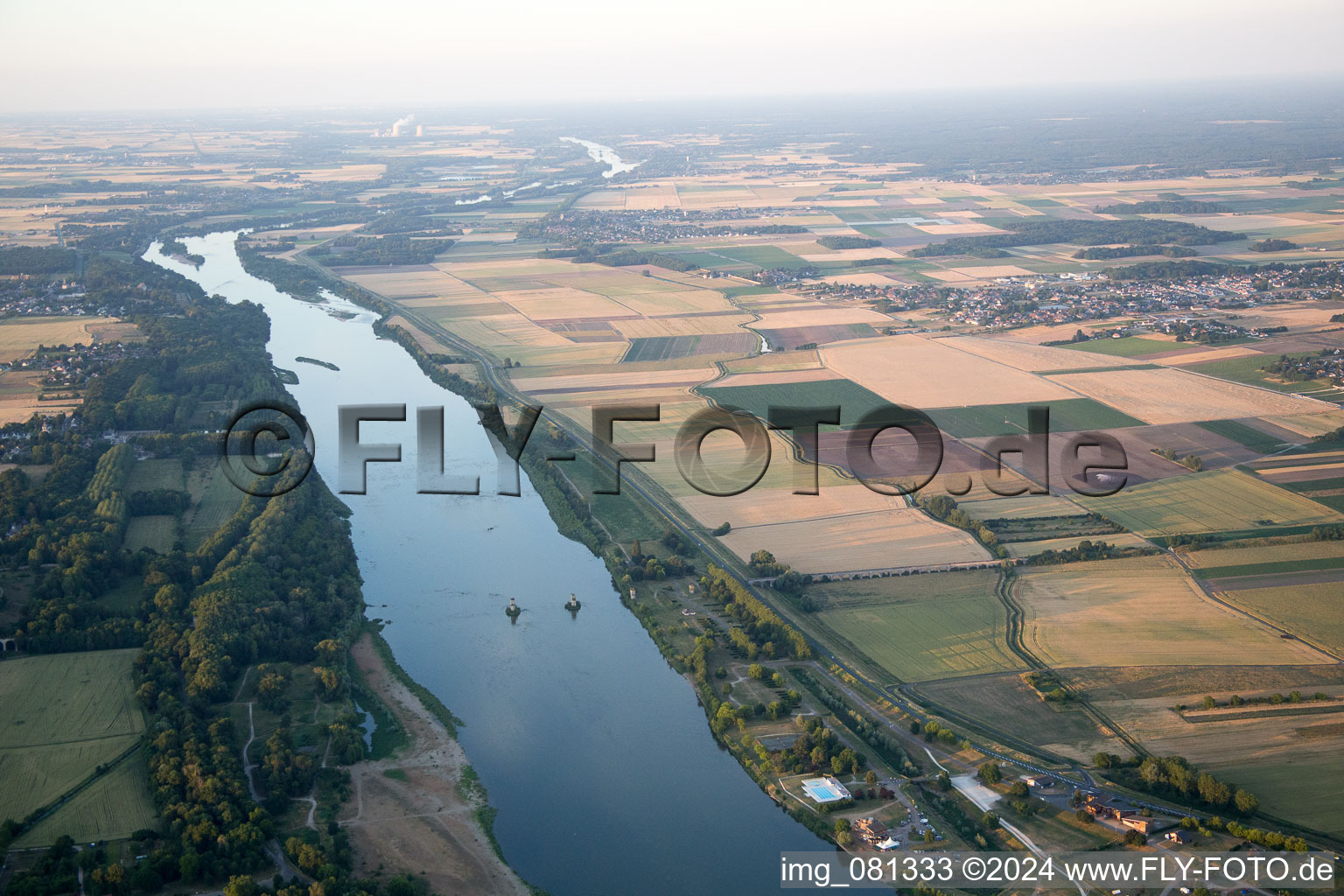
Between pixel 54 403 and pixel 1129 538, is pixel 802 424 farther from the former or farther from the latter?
pixel 54 403

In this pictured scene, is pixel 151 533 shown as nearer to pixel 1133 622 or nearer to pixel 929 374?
pixel 1133 622

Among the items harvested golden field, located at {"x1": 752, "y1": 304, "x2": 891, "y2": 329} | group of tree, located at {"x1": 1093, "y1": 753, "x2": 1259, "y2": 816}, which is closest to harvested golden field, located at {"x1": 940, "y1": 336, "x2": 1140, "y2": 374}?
harvested golden field, located at {"x1": 752, "y1": 304, "x2": 891, "y2": 329}

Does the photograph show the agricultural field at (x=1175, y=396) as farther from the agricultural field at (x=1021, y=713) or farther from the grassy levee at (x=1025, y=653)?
the agricultural field at (x=1021, y=713)

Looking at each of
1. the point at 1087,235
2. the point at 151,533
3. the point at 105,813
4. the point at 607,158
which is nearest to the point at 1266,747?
the point at 105,813

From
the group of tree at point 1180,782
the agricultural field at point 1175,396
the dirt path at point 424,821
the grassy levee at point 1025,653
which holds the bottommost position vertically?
the dirt path at point 424,821

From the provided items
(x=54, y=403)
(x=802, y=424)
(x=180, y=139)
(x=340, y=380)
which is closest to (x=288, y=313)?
(x=340, y=380)

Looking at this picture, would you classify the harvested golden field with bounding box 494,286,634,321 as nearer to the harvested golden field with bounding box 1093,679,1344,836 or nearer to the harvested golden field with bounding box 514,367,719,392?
the harvested golden field with bounding box 514,367,719,392

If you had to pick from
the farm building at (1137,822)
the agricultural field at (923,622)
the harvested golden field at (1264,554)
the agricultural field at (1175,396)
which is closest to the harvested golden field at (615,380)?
the agricultural field at (1175,396)
